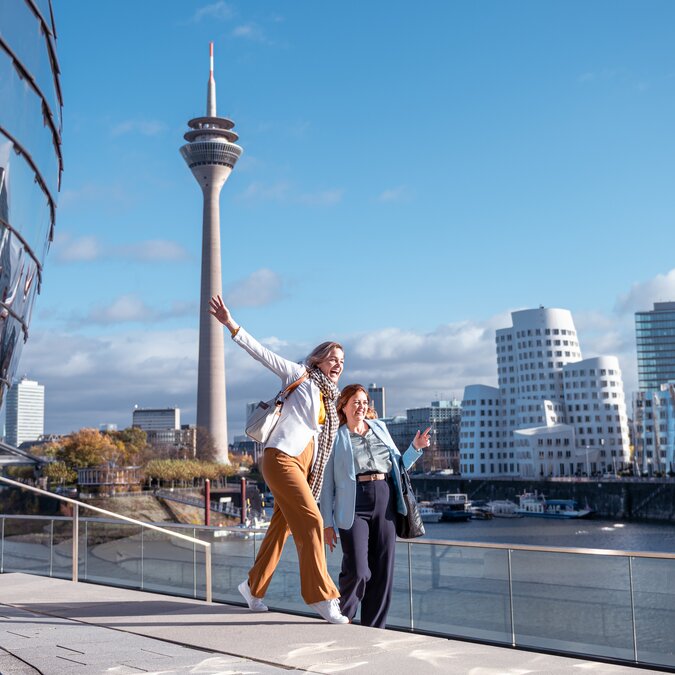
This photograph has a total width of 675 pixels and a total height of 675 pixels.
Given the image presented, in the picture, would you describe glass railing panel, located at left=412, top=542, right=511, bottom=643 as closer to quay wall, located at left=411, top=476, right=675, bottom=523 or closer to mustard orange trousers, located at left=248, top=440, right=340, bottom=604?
mustard orange trousers, located at left=248, top=440, right=340, bottom=604

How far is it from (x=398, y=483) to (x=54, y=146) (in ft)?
25.2

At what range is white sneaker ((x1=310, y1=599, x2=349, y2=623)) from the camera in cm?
637

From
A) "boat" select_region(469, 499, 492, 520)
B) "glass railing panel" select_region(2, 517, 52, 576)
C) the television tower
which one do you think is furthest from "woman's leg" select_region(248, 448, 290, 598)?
the television tower

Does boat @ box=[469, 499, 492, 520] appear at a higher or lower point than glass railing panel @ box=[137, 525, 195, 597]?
lower

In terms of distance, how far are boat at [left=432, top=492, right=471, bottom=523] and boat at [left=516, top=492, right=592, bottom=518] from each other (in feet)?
18.3

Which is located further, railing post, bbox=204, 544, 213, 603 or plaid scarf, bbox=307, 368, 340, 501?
railing post, bbox=204, 544, 213, 603

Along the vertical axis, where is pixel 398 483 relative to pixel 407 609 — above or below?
above

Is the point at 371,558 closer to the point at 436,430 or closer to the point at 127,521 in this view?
the point at 127,521

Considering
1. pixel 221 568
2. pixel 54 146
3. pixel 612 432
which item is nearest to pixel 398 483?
pixel 221 568

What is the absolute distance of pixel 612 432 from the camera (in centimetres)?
10500

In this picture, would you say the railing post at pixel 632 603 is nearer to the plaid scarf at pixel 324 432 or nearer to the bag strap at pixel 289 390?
the plaid scarf at pixel 324 432

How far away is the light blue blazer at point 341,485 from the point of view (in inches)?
251

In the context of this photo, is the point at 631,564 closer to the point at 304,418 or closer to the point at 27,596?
the point at 304,418

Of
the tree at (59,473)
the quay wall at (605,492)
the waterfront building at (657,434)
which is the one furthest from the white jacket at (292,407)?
the waterfront building at (657,434)
